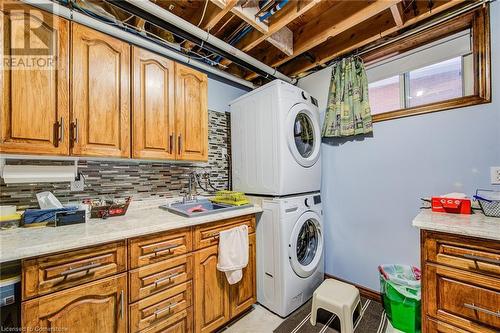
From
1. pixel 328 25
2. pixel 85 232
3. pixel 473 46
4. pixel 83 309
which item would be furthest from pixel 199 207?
pixel 473 46

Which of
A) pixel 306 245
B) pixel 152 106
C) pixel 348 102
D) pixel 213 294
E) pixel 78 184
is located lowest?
pixel 213 294

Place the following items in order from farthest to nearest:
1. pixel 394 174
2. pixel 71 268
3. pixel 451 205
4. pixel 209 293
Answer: pixel 394 174 < pixel 209 293 < pixel 451 205 < pixel 71 268

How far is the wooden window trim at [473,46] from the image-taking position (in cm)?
147

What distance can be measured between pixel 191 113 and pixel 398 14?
1.76 meters

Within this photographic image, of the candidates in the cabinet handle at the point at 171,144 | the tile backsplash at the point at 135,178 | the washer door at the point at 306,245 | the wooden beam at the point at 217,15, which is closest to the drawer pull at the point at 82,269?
the tile backsplash at the point at 135,178

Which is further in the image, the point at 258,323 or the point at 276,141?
→ the point at 276,141

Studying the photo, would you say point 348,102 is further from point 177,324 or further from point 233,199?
point 177,324

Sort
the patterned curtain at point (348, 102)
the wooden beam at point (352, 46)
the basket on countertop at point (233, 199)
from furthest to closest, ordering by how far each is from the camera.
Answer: the patterned curtain at point (348, 102), the basket on countertop at point (233, 199), the wooden beam at point (352, 46)

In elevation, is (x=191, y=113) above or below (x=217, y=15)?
below

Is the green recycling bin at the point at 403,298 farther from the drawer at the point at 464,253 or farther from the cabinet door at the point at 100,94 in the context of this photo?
the cabinet door at the point at 100,94

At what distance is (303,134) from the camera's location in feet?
6.97

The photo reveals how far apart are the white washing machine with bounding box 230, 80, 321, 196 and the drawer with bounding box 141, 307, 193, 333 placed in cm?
107

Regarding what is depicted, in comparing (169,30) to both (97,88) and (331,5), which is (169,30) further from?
(331,5)

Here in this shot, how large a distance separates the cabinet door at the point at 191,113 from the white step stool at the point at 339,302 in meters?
1.48
